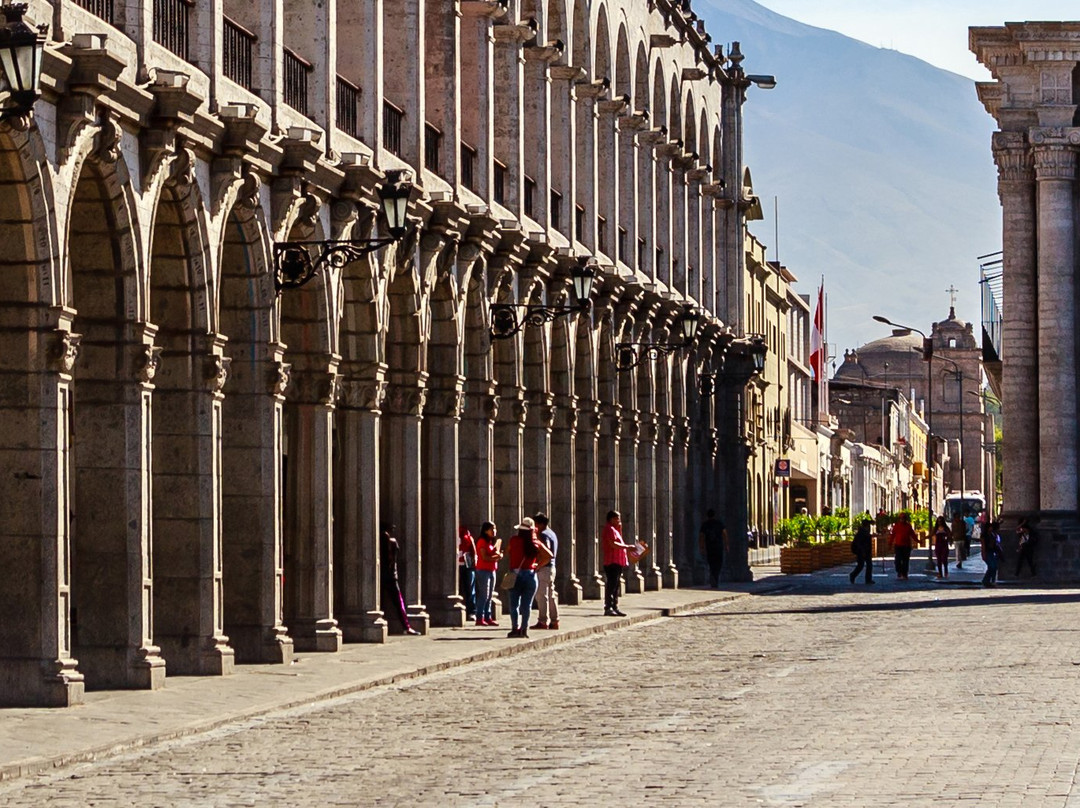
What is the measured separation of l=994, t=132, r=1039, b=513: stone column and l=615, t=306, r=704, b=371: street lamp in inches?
457

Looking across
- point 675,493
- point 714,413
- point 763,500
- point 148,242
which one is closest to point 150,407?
point 148,242

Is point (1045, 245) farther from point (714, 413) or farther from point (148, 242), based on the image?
point (148, 242)

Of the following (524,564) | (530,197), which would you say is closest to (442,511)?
(524,564)

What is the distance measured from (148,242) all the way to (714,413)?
3922 cm

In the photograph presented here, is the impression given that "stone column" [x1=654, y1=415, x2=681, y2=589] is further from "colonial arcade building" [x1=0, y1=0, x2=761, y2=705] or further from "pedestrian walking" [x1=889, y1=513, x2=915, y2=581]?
"pedestrian walking" [x1=889, y1=513, x2=915, y2=581]

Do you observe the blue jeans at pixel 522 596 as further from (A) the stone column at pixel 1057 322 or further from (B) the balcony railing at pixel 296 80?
(A) the stone column at pixel 1057 322

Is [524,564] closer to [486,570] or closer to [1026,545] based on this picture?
[486,570]

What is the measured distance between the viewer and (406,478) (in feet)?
112

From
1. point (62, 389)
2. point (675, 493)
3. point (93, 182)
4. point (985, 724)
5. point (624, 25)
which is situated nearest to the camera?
point (985, 724)

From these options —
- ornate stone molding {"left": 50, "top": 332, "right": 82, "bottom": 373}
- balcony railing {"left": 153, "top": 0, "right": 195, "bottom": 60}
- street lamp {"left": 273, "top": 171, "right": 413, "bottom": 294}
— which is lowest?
ornate stone molding {"left": 50, "top": 332, "right": 82, "bottom": 373}

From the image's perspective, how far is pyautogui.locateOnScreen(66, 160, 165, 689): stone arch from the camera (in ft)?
76.9

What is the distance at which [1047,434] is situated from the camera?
60219 mm

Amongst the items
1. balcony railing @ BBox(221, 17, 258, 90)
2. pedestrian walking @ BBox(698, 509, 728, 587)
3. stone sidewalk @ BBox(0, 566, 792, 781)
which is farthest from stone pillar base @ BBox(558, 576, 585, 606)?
balcony railing @ BBox(221, 17, 258, 90)

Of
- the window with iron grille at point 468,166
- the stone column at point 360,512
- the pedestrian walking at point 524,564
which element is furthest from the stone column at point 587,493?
the stone column at point 360,512
